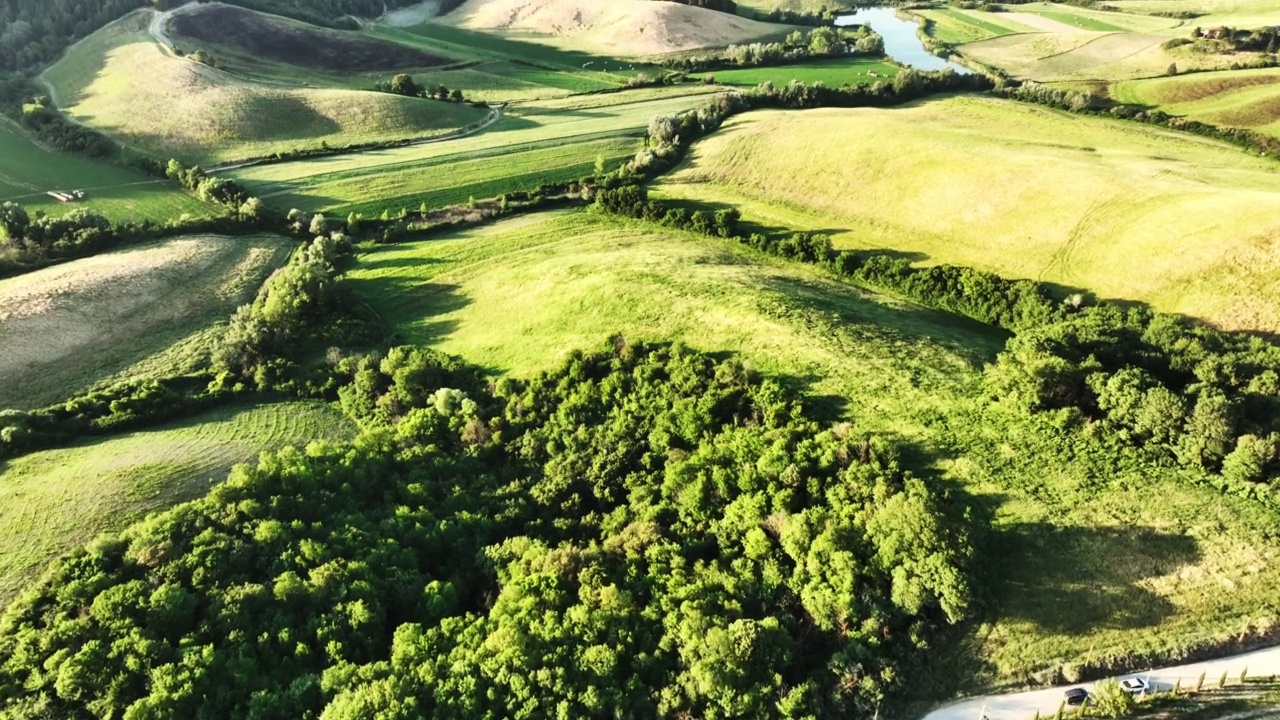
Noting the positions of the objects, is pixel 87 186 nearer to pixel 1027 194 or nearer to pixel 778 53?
pixel 1027 194

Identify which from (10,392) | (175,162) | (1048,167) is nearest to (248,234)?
(175,162)

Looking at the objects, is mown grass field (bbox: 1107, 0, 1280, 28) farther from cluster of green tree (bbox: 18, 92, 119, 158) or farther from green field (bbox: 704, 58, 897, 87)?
cluster of green tree (bbox: 18, 92, 119, 158)

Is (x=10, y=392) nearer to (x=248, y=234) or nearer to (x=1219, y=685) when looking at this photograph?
(x=248, y=234)

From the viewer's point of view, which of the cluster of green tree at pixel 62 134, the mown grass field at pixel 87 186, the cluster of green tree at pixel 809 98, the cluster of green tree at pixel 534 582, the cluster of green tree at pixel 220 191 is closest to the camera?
the cluster of green tree at pixel 534 582

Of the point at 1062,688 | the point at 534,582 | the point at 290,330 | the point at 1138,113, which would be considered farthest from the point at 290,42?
the point at 1062,688

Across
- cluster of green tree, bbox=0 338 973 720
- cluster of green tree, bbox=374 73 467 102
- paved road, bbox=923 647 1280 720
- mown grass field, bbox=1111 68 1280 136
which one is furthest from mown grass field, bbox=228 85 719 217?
paved road, bbox=923 647 1280 720

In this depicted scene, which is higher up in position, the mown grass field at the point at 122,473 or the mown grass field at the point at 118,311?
the mown grass field at the point at 118,311

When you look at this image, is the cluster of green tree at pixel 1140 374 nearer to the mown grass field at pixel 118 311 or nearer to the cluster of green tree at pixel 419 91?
the mown grass field at pixel 118 311

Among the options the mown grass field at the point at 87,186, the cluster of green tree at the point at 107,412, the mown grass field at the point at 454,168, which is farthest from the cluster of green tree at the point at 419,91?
the cluster of green tree at the point at 107,412
